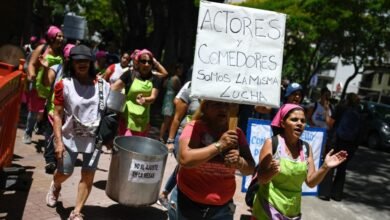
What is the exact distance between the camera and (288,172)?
386 centimetres

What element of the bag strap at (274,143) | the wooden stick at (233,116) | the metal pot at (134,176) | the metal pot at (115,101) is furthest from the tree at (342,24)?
the wooden stick at (233,116)

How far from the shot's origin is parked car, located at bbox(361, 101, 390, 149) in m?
17.8

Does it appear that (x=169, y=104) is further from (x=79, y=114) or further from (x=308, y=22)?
(x=308, y=22)

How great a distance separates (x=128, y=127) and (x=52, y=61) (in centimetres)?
177

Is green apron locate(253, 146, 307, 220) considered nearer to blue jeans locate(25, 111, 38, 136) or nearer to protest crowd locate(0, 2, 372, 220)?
protest crowd locate(0, 2, 372, 220)

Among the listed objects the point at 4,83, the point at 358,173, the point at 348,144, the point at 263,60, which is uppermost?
the point at 263,60

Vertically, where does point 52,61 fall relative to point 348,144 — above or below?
above

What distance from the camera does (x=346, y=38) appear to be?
1225 inches

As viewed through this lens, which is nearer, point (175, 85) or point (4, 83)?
point (4, 83)

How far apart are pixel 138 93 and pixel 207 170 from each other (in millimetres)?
3182

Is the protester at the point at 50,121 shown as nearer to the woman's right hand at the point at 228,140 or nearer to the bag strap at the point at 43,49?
the bag strap at the point at 43,49

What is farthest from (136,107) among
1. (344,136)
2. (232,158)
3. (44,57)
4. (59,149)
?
(344,136)

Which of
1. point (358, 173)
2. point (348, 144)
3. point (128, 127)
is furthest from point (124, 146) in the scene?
point (358, 173)

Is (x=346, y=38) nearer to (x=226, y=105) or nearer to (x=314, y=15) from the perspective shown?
(x=314, y=15)
